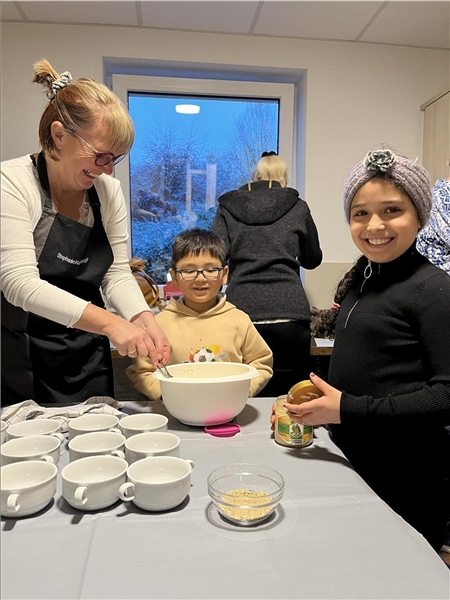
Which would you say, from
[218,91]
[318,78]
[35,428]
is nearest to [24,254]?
[35,428]

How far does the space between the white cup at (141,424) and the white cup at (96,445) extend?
0.13 ft

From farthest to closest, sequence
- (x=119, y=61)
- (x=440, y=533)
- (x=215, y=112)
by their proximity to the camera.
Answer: (x=215, y=112), (x=119, y=61), (x=440, y=533)

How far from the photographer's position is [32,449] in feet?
2.75

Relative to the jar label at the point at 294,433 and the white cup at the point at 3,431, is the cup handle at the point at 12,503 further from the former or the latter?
the jar label at the point at 294,433

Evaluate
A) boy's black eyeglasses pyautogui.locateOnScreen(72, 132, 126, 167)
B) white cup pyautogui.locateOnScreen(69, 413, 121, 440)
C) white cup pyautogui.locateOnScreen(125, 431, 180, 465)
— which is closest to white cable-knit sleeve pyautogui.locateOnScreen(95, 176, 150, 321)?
boy's black eyeglasses pyautogui.locateOnScreen(72, 132, 126, 167)

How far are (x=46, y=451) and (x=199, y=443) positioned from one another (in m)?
0.30

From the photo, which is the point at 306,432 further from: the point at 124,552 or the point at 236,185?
the point at 236,185

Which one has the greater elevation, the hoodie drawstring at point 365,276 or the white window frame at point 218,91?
the white window frame at point 218,91

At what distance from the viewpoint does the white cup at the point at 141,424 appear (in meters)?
0.92

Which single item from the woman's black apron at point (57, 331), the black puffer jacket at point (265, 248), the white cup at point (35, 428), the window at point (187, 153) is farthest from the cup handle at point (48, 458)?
the window at point (187, 153)

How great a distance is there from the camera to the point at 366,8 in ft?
7.48

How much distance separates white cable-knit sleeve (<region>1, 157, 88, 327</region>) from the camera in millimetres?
1029

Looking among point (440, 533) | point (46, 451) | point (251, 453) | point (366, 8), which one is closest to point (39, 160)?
point (46, 451)

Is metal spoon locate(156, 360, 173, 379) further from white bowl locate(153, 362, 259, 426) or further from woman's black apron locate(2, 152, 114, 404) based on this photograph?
woman's black apron locate(2, 152, 114, 404)
